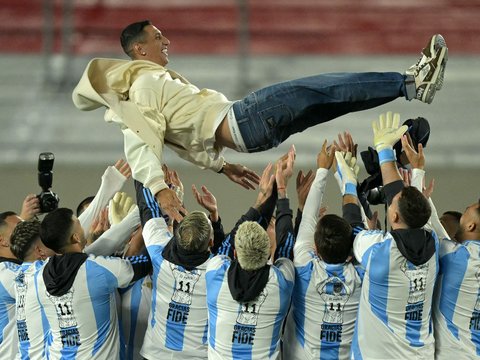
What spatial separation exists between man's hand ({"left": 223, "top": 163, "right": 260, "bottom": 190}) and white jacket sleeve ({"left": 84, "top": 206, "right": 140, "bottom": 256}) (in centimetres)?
47

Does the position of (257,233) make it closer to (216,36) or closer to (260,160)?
(260,160)

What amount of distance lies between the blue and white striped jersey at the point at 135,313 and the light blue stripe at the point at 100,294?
268 mm

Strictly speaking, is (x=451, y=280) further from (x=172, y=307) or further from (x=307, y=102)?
(x=172, y=307)

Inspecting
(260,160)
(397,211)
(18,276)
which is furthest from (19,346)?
(260,160)

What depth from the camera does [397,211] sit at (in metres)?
3.51

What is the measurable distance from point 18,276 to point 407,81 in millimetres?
1737

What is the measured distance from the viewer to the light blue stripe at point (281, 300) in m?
3.62

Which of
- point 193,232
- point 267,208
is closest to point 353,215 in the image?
point 267,208

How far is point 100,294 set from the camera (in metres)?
3.73

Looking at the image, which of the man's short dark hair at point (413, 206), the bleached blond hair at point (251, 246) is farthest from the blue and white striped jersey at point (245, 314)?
the man's short dark hair at point (413, 206)

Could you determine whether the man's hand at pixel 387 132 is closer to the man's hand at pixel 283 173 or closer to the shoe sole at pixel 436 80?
the shoe sole at pixel 436 80

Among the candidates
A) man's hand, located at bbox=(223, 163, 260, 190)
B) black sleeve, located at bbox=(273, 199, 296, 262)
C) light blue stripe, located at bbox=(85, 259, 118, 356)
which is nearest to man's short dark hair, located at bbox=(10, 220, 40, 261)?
light blue stripe, located at bbox=(85, 259, 118, 356)

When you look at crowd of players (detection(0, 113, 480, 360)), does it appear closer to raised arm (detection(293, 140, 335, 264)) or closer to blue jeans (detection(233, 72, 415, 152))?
raised arm (detection(293, 140, 335, 264))

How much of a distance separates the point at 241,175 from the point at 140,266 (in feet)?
2.21
